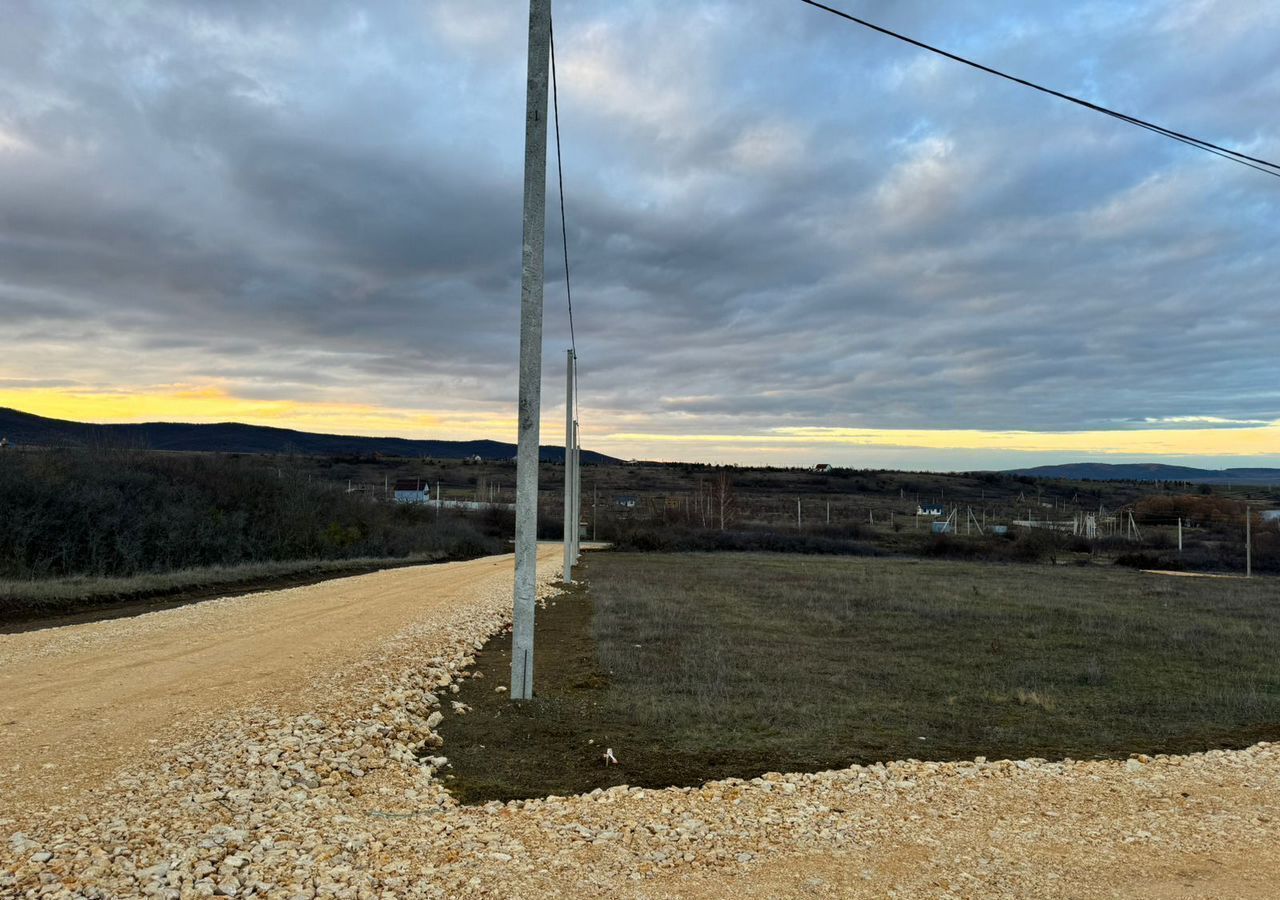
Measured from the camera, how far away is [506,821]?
5602 millimetres

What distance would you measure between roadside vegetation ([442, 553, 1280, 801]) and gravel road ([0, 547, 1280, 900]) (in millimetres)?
588

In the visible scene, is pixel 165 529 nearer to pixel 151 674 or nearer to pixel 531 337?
pixel 151 674

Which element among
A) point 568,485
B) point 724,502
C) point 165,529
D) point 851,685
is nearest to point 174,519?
point 165,529

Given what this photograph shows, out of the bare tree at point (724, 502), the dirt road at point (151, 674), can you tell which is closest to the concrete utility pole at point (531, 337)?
the dirt road at point (151, 674)

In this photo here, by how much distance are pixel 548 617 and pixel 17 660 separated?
8.77 meters

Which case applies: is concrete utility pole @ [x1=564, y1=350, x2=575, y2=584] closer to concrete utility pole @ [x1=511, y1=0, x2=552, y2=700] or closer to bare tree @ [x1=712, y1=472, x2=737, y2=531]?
concrete utility pole @ [x1=511, y1=0, x2=552, y2=700]

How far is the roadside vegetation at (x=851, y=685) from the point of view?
7.55 meters

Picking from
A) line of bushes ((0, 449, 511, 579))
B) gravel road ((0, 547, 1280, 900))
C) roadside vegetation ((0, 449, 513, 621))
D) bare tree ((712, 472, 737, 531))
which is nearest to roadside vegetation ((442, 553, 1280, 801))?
gravel road ((0, 547, 1280, 900))

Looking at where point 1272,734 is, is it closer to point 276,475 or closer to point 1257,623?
point 1257,623

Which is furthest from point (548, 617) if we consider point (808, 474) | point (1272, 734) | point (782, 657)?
point (808, 474)

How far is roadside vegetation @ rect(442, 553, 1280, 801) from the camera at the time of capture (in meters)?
7.55

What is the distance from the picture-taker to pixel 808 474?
125m

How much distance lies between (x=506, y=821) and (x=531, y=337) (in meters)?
5.23

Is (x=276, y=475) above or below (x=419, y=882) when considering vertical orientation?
above
